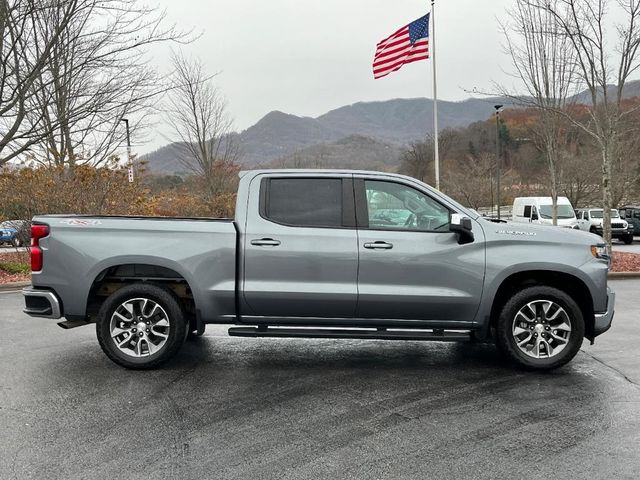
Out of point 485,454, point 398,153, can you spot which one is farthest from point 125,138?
point 398,153

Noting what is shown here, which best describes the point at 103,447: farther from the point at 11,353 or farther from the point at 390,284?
the point at 11,353

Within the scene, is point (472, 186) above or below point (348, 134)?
below

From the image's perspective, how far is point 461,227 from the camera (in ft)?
15.4

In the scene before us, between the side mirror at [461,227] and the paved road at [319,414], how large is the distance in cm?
127

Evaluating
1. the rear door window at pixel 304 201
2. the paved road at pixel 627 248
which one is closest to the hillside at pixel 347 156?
the paved road at pixel 627 248

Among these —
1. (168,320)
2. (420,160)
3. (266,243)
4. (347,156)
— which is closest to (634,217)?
(266,243)

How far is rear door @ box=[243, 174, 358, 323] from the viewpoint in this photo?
4809 mm

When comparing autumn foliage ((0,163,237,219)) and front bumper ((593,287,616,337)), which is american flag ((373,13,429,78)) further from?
front bumper ((593,287,616,337))

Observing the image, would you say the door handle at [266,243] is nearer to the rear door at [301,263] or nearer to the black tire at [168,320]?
the rear door at [301,263]

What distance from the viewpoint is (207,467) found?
10.3ft

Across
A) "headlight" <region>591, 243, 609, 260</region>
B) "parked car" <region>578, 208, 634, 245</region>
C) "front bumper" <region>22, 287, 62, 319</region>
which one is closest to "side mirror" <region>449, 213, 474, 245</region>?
"headlight" <region>591, 243, 609, 260</region>

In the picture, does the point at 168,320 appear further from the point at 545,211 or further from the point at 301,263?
the point at 545,211

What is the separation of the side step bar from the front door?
15 centimetres

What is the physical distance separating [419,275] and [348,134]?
3177 inches
